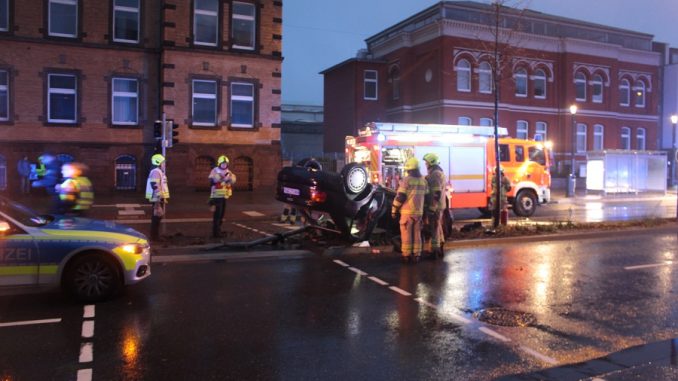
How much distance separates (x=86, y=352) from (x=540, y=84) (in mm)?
39686

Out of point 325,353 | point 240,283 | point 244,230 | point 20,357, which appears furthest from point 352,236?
point 20,357

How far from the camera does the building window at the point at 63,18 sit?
2491cm

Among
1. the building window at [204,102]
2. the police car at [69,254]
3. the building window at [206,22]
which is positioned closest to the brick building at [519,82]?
the building window at [206,22]

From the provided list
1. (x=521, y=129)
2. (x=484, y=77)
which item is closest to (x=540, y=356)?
(x=484, y=77)

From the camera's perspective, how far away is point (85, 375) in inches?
184

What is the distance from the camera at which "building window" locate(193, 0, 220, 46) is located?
1045 inches

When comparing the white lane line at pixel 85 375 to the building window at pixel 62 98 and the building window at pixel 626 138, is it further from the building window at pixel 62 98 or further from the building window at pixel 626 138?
the building window at pixel 626 138

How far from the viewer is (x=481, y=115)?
37.4 m

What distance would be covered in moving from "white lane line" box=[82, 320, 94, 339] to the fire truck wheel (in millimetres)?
15847

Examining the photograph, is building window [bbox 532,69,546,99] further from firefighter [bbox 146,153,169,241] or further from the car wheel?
the car wheel

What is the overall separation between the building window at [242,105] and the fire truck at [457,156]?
10.6 meters

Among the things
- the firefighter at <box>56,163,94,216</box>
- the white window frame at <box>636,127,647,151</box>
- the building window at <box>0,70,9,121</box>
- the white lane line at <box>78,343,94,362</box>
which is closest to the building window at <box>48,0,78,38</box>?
the building window at <box>0,70,9,121</box>

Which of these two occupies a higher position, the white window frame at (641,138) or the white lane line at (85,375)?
the white window frame at (641,138)

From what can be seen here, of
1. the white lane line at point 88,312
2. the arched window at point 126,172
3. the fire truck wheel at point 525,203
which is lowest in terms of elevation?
the white lane line at point 88,312
